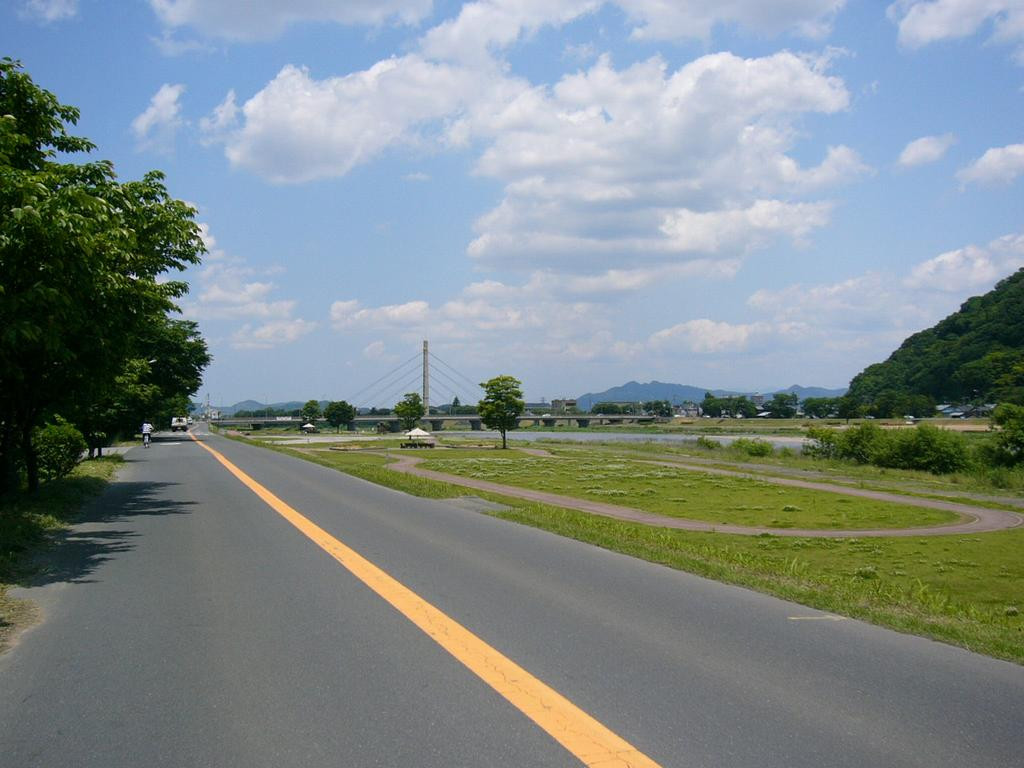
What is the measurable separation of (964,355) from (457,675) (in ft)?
425

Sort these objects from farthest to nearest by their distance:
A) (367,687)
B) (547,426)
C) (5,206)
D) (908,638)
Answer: (547,426) < (5,206) < (908,638) < (367,687)

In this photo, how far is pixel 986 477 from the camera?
3975 centimetres

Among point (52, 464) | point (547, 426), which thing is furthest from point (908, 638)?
point (547, 426)

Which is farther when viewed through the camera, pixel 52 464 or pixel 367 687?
pixel 52 464

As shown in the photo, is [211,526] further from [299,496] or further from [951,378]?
[951,378]

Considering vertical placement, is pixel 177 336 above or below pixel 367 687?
above

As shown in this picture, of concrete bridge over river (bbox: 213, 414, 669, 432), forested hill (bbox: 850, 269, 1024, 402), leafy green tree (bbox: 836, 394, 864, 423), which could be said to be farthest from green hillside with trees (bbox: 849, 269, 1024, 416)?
concrete bridge over river (bbox: 213, 414, 669, 432)

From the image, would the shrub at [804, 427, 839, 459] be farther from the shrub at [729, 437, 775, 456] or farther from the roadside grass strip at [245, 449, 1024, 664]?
the roadside grass strip at [245, 449, 1024, 664]

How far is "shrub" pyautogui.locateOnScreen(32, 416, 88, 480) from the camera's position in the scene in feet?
73.0

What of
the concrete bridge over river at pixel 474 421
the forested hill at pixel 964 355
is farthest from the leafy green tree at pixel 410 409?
the forested hill at pixel 964 355

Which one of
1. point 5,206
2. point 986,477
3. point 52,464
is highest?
point 5,206

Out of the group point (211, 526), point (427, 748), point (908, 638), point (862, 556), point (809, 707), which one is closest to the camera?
point (427, 748)

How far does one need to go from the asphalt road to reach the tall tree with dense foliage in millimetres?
3600

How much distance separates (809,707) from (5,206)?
9906 millimetres
